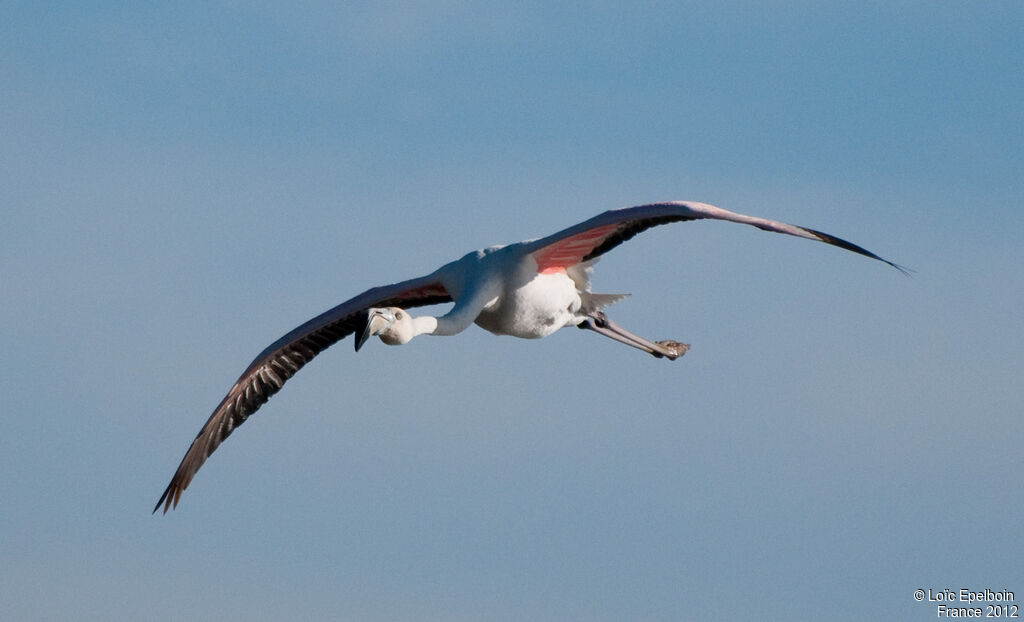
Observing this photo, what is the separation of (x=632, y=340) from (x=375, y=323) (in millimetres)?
5694

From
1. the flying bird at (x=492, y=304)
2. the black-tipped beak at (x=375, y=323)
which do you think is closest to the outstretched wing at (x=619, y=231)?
the flying bird at (x=492, y=304)

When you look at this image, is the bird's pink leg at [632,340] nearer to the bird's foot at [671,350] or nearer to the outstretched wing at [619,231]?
the bird's foot at [671,350]

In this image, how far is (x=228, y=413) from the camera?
57.7 feet

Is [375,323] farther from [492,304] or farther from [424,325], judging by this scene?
[492,304]

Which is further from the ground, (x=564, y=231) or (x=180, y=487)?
(x=564, y=231)

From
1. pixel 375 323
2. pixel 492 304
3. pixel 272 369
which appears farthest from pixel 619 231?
pixel 272 369

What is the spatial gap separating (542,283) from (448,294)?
54.9 inches

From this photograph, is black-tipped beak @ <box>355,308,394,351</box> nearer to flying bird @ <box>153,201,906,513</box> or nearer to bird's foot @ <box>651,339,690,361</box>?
flying bird @ <box>153,201,906,513</box>

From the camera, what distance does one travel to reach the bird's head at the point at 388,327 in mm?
12789

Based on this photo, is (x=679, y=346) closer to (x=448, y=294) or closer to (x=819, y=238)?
(x=448, y=294)

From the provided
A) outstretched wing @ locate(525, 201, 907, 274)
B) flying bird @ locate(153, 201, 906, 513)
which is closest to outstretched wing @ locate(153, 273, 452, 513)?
flying bird @ locate(153, 201, 906, 513)

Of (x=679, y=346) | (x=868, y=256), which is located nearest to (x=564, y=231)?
(x=868, y=256)

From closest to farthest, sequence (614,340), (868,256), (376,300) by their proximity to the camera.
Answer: (868,256) < (376,300) < (614,340)

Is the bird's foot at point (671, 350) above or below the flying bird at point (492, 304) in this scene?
above
